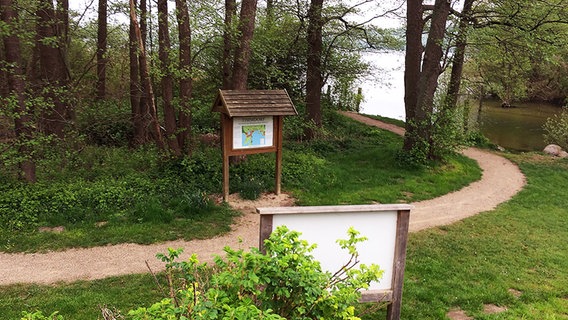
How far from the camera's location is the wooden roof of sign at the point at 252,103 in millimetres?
9164

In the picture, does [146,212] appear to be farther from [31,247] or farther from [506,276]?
[506,276]

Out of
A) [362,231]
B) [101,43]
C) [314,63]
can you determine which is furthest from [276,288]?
[314,63]

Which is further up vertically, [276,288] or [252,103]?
[252,103]

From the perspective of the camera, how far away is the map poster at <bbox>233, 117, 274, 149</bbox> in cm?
939

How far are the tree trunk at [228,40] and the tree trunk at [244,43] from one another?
27 cm

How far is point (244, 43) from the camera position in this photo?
1113cm

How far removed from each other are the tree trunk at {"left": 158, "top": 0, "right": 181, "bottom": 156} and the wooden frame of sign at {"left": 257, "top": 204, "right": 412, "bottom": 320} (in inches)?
264

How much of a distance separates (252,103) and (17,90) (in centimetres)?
466

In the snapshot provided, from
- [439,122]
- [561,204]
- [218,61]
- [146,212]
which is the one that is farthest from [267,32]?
[561,204]

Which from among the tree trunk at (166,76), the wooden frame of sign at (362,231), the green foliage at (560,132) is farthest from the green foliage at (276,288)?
the green foliage at (560,132)

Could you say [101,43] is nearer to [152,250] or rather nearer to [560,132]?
[152,250]

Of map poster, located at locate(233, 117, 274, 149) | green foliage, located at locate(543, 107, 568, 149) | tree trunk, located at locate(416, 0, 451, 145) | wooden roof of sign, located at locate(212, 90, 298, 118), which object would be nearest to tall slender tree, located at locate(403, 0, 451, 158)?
tree trunk, located at locate(416, 0, 451, 145)

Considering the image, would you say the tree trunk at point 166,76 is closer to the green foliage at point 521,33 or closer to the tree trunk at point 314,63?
the tree trunk at point 314,63

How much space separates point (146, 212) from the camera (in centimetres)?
829
